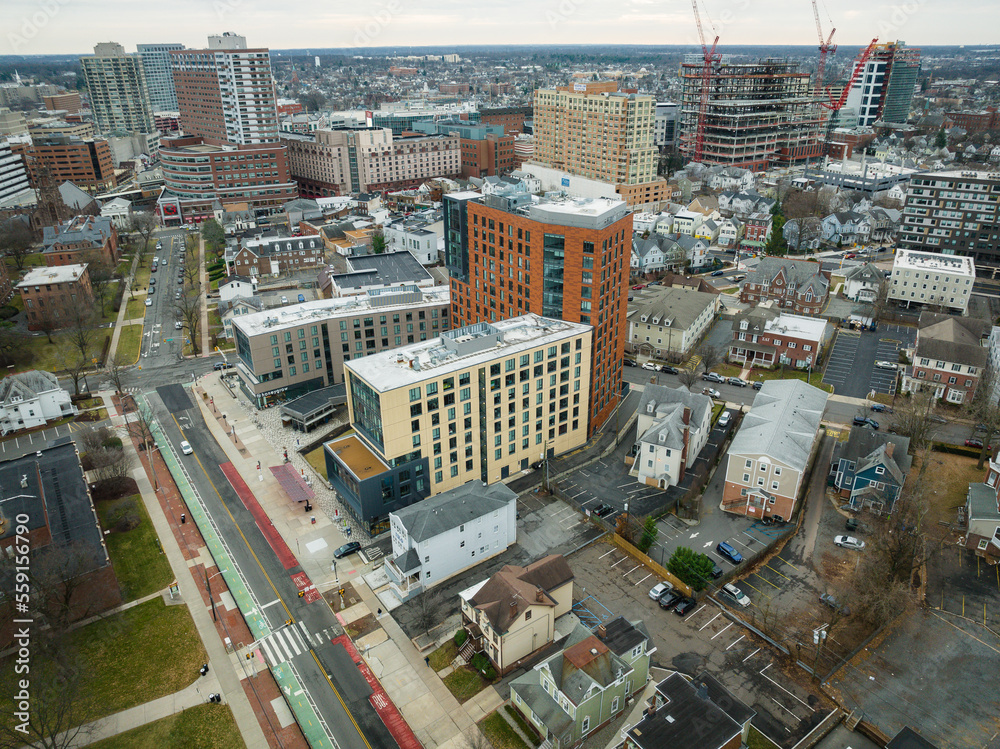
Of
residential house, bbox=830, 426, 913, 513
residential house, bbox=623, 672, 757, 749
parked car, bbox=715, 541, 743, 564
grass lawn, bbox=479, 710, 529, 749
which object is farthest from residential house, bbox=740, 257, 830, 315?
grass lawn, bbox=479, 710, 529, 749

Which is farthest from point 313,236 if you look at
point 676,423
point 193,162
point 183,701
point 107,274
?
point 183,701

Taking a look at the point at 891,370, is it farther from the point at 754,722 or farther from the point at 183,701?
the point at 183,701

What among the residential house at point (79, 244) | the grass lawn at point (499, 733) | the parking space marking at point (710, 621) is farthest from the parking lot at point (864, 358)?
the residential house at point (79, 244)

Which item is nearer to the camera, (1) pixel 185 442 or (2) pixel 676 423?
(2) pixel 676 423

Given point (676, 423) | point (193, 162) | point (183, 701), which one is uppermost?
point (193, 162)

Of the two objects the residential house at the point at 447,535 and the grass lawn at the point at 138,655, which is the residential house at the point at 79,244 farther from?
the residential house at the point at 447,535
